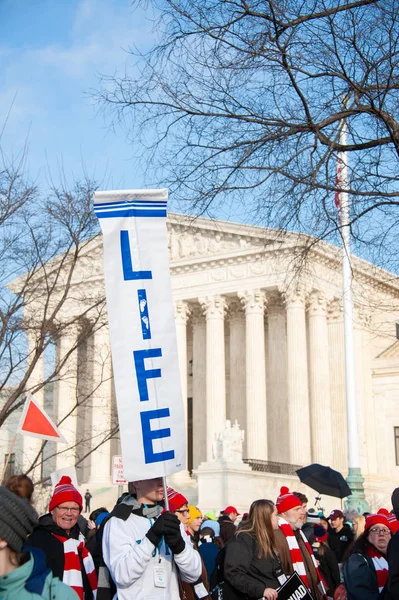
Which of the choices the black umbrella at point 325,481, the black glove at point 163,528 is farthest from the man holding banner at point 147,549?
the black umbrella at point 325,481

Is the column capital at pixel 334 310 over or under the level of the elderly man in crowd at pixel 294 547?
over

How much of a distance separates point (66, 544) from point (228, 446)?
3237 centimetres

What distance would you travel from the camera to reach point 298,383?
145ft

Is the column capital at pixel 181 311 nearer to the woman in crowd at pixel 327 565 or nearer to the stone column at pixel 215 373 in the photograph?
the stone column at pixel 215 373

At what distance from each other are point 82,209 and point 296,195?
387 inches

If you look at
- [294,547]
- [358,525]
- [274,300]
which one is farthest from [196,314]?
[294,547]

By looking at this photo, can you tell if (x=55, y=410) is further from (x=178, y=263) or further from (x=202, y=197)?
(x=202, y=197)

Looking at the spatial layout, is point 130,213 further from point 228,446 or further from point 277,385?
point 277,385

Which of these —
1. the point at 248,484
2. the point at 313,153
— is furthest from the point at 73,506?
the point at 248,484

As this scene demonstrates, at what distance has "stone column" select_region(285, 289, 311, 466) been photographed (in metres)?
43.8

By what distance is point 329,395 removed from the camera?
152 feet

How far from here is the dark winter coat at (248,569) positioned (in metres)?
6.91

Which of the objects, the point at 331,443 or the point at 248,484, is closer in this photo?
the point at 248,484

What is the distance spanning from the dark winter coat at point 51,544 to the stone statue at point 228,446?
104ft
